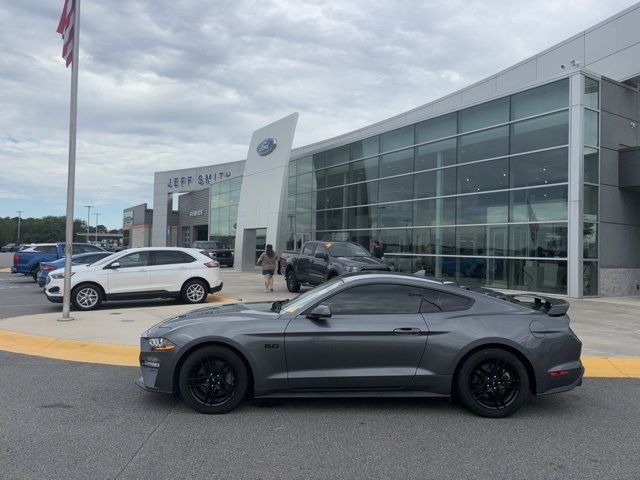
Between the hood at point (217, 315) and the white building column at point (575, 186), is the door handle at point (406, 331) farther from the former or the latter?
the white building column at point (575, 186)

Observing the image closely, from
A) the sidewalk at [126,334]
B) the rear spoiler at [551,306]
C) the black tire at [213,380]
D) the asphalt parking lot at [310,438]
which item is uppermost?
the rear spoiler at [551,306]

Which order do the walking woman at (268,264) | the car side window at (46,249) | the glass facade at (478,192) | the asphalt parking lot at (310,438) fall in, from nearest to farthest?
the asphalt parking lot at (310,438), the glass facade at (478,192), the walking woman at (268,264), the car side window at (46,249)

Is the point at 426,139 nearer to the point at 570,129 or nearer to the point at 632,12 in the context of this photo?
the point at 570,129

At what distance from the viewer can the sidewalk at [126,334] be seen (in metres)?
7.62

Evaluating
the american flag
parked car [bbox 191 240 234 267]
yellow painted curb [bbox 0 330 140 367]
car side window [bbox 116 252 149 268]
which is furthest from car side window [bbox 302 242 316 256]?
parked car [bbox 191 240 234 267]

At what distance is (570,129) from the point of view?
16297 mm

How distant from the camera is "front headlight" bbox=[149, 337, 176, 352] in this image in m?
5.04

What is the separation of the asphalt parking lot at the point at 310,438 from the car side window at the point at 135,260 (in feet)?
23.8

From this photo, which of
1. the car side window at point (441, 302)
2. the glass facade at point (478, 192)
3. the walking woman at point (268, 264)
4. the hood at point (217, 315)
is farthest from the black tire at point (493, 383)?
the walking woman at point (268, 264)

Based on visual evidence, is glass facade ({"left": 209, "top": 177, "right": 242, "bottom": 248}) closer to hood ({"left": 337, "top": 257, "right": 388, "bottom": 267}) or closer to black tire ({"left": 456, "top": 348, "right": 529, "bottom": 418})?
hood ({"left": 337, "top": 257, "right": 388, "bottom": 267})

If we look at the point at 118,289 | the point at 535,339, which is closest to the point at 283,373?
the point at 535,339

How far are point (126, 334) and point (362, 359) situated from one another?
223 inches

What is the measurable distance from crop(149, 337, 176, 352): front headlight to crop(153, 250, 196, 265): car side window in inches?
341

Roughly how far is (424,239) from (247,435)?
17709mm
